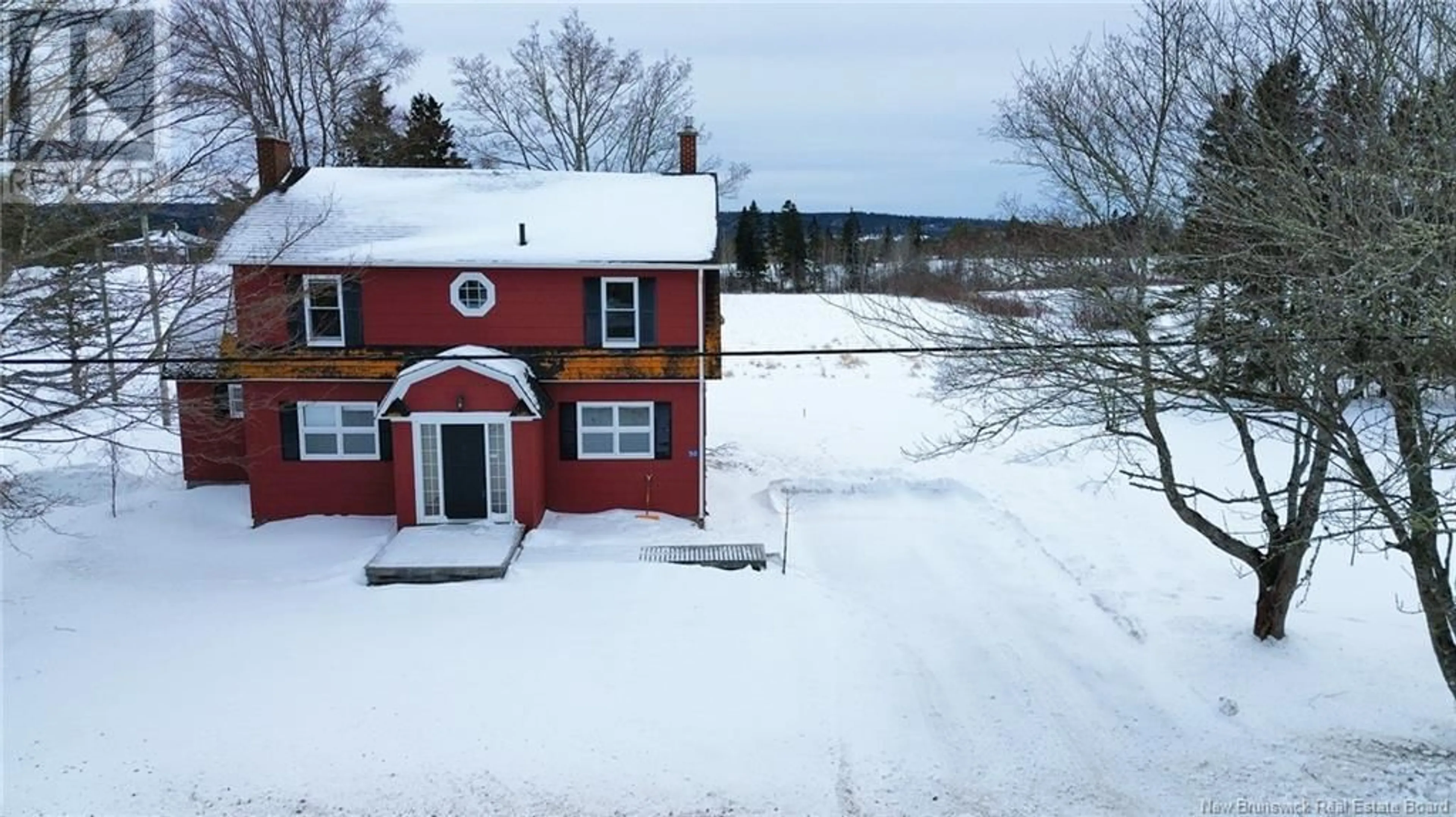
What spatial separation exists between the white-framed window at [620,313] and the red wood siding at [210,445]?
6.05m

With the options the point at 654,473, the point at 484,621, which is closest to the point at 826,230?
the point at 654,473

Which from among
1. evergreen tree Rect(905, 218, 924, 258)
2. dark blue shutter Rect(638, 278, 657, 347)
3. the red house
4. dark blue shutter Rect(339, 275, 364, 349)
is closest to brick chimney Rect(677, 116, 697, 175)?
the red house

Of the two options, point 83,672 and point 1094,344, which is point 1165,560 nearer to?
point 1094,344

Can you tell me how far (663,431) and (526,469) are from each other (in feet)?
7.82

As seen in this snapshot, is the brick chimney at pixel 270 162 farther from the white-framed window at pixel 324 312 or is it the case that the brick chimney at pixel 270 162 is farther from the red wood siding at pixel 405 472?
the red wood siding at pixel 405 472

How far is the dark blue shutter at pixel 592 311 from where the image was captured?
15195 millimetres

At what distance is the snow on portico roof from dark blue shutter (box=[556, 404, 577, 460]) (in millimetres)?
2503

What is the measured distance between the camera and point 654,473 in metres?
15.8

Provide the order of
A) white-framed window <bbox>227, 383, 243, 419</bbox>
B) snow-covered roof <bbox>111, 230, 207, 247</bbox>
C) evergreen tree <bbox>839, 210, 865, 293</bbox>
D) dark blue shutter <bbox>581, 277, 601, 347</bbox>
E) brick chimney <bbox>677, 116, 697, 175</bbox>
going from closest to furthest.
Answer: snow-covered roof <bbox>111, 230, 207, 247</bbox> < dark blue shutter <bbox>581, 277, 601, 347</bbox> < white-framed window <bbox>227, 383, 243, 419</bbox> < brick chimney <bbox>677, 116, 697, 175</bbox> < evergreen tree <bbox>839, 210, 865, 293</bbox>

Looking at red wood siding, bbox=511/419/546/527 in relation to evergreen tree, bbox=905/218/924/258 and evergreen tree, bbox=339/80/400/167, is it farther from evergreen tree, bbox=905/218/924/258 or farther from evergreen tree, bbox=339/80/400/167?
evergreen tree, bbox=905/218/924/258

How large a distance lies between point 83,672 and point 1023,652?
10.4m

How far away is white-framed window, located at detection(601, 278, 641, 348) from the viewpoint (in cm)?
1526


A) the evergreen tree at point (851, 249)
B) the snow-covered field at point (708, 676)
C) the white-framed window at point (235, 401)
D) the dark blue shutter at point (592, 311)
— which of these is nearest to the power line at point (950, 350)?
the dark blue shutter at point (592, 311)

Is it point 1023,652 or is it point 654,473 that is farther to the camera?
point 654,473
